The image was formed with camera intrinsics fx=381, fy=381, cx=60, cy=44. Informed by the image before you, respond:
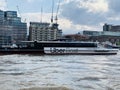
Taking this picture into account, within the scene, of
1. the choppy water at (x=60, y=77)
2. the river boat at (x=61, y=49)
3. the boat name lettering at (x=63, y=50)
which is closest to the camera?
the choppy water at (x=60, y=77)

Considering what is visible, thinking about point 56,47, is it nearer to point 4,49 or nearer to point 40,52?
point 40,52

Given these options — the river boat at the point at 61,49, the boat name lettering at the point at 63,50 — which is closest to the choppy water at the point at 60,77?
the boat name lettering at the point at 63,50

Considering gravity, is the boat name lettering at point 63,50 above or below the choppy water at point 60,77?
below

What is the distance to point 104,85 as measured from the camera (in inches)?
1687

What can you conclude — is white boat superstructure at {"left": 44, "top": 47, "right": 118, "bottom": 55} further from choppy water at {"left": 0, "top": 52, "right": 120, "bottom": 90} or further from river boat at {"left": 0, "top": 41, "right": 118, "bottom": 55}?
choppy water at {"left": 0, "top": 52, "right": 120, "bottom": 90}

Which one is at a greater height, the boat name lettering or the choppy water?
the choppy water

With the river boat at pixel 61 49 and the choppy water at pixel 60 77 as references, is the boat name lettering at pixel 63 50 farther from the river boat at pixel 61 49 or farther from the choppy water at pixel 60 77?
the choppy water at pixel 60 77

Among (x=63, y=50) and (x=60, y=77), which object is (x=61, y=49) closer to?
(x=63, y=50)

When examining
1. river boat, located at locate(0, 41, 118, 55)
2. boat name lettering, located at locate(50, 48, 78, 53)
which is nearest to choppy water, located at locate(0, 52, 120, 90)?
boat name lettering, located at locate(50, 48, 78, 53)

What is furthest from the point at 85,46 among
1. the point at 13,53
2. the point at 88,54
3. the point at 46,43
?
the point at 13,53

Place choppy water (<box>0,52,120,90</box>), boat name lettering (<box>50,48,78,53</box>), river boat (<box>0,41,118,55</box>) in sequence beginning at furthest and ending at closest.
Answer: river boat (<box>0,41,118,55</box>)
boat name lettering (<box>50,48,78,53</box>)
choppy water (<box>0,52,120,90</box>)

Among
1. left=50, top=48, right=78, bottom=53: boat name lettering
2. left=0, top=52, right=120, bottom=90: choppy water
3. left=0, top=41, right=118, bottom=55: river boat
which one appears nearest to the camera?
left=0, top=52, right=120, bottom=90: choppy water

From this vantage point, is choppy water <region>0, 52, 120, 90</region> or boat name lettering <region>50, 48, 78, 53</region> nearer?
choppy water <region>0, 52, 120, 90</region>

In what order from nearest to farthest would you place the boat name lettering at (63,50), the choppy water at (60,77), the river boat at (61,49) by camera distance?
the choppy water at (60,77) → the boat name lettering at (63,50) → the river boat at (61,49)
